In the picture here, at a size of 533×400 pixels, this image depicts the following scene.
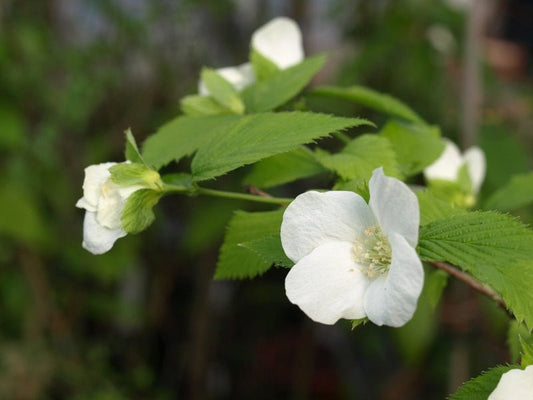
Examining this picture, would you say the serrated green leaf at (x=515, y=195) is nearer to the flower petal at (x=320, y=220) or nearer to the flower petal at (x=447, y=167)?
the flower petal at (x=447, y=167)

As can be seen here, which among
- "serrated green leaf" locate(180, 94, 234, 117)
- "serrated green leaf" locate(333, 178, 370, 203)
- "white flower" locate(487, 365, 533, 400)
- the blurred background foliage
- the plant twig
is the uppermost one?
"serrated green leaf" locate(333, 178, 370, 203)

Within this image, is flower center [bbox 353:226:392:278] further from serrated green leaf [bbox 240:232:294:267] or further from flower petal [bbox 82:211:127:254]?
flower petal [bbox 82:211:127:254]

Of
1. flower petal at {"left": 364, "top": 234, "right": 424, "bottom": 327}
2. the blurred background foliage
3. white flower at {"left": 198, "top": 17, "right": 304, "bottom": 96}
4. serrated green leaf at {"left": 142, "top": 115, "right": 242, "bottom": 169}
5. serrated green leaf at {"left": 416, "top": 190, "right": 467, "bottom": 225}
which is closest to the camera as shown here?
flower petal at {"left": 364, "top": 234, "right": 424, "bottom": 327}

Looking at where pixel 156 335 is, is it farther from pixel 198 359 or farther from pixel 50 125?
pixel 50 125

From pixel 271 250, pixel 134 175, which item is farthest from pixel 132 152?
pixel 271 250

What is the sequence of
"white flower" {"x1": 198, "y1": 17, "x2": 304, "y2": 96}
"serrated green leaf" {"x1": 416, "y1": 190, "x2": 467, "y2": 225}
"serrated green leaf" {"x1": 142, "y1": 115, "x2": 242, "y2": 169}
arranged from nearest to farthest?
1. "serrated green leaf" {"x1": 416, "y1": 190, "x2": 467, "y2": 225}
2. "serrated green leaf" {"x1": 142, "y1": 115, "x2": 242, "y2": 169}
3. "white flower" {"x1": 198, "y1": 17, "x2": 304, "y2": 96}

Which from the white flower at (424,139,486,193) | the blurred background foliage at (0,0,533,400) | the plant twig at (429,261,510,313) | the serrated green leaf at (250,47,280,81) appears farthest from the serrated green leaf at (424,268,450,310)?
the blurred background foliage at (0,0,533,400)

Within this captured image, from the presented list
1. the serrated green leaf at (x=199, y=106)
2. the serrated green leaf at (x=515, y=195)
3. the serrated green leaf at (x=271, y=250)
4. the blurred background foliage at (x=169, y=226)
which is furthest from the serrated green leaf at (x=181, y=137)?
the blurred background foliage at (x=169, y=226)
